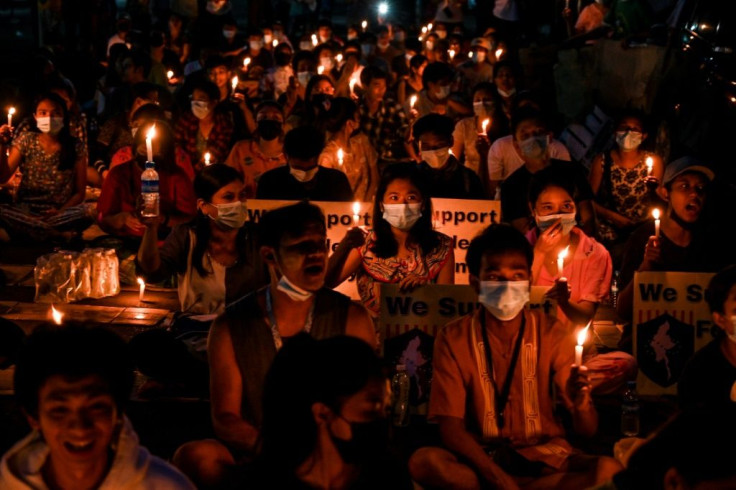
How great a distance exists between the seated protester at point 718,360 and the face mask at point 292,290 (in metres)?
1.78

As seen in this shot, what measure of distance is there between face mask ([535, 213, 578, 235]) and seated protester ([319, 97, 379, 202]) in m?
3.79

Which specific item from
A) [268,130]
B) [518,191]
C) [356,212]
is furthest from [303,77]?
[356,212]

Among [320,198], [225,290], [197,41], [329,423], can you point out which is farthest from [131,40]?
[329,423]

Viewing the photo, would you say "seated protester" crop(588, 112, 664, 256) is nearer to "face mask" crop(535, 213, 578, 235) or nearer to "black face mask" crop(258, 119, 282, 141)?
"black face mask" crop(258, 119, 282, 141)

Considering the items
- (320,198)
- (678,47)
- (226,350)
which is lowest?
(226,350)

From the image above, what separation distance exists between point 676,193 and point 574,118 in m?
8.85

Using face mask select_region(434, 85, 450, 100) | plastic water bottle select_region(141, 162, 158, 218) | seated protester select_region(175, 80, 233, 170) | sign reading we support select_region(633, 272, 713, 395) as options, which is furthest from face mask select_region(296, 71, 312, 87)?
sign reading we support select_region(633, 272, 713, 395)

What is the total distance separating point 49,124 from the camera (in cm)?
968

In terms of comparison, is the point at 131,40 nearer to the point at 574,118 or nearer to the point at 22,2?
the point at 22,2

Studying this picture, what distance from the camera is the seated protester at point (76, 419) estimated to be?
3.21m

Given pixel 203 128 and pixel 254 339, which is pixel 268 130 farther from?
pixel 254 339

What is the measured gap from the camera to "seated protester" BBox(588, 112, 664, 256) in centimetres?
900

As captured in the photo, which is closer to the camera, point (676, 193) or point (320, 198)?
point (676, 193)

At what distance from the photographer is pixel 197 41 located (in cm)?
2159
